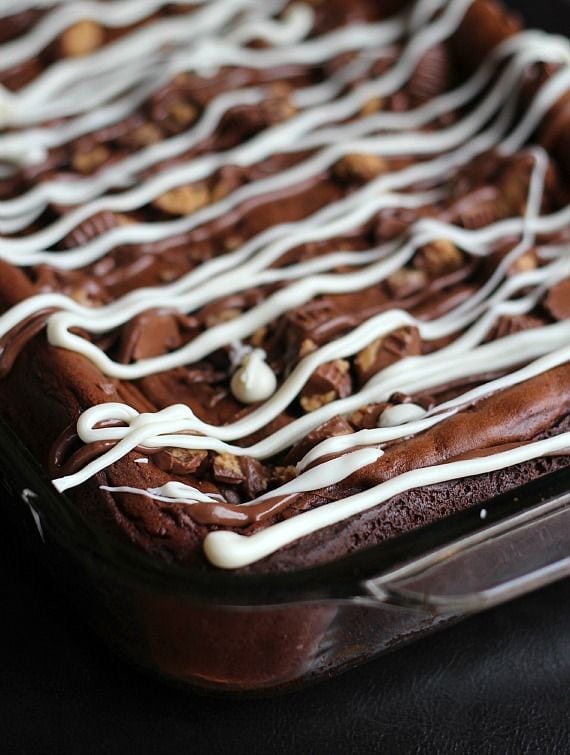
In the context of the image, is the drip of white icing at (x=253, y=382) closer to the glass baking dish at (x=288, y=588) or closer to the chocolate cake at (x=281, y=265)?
the chocolate cake at (x=281, y=265)

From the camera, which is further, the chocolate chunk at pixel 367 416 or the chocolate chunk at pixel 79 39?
the chocolate chunk at pixel 79 39

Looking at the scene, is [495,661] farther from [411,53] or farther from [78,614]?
[411,53]

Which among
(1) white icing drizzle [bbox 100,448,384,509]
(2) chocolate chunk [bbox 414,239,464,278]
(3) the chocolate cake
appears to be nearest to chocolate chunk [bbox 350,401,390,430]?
(3) the chocolate cake

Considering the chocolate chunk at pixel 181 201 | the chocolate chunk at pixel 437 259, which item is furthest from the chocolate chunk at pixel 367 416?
the chocolate chunk at pixel 181 201

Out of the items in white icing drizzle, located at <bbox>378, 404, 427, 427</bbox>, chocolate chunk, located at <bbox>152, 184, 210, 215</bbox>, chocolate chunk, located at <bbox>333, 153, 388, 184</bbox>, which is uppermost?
chocolate chunk, located at <bbox>152, 184, 210, 215</bbox>

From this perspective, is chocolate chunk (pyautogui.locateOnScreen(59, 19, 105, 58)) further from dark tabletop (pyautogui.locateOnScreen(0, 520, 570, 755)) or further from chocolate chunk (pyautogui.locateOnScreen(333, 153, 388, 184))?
dark tabletop (pyautogui.locateOnScreen(0, 520, 570, 755))

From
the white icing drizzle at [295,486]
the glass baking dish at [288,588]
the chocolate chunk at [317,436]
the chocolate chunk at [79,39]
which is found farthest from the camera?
the chocolate chunk at [79,39]
